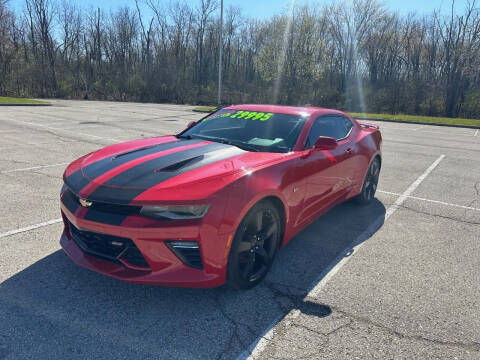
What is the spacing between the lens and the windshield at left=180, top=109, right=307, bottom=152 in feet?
12.1

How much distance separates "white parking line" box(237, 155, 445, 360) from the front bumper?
504 mm

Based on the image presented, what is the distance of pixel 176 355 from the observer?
221 centimetres

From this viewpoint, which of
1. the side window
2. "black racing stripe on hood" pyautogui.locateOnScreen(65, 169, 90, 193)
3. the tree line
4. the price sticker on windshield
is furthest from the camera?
the tree line

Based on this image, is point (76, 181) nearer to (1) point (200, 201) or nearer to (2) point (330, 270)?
(1) point (200, 201)

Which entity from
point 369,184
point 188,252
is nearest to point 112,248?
point 188,252

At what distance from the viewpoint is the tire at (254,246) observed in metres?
2.71

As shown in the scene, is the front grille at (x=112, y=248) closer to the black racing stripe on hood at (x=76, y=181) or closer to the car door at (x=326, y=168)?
the black racing stripe on hood at (x=76, y=181)

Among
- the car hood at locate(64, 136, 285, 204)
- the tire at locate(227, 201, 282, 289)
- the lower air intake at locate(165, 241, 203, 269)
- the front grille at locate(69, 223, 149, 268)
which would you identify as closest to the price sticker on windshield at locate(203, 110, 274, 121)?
the car hood at locate(64, 136, 285, 204)

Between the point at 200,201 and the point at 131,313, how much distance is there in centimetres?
98

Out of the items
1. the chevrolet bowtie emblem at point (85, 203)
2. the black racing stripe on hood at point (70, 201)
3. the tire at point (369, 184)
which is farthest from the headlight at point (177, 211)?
the tire at point (369, 184)

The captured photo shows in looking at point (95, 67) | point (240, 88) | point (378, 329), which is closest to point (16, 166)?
point (378, 329)

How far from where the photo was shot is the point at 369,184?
5473 millimetres

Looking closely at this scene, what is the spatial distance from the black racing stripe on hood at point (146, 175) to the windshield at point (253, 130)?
1.26ft

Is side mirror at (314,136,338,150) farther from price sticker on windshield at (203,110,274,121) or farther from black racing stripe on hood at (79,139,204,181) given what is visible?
black racing stripe on hood at (79,139,204,181)
